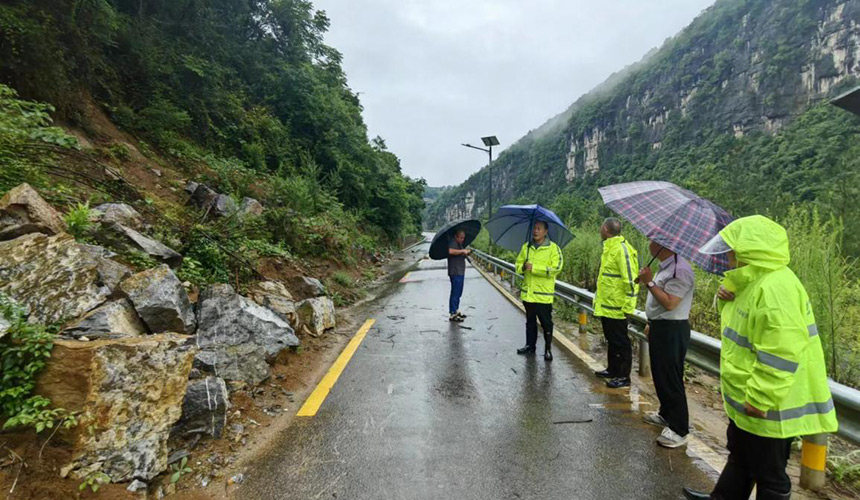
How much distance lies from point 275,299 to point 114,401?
10.7ft

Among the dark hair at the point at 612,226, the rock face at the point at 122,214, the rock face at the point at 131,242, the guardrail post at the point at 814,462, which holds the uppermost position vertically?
the rock face at the point at 122,214

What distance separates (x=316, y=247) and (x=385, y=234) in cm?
1840

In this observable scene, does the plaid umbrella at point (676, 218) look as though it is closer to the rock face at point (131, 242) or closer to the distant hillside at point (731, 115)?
the rock face at point (131, 242)

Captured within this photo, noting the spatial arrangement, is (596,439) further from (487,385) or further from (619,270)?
(619,270)

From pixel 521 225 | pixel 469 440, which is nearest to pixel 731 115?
pixel 521 225

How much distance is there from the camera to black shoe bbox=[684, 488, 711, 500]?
2508 millimetres

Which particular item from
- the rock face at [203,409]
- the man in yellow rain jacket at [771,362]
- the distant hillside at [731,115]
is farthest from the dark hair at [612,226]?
the distant hillside at [731,115]

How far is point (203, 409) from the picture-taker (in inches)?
120

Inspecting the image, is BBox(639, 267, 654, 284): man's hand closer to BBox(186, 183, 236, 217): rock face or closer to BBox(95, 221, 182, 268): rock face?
BBox(95, 221, 182, 268): rock face

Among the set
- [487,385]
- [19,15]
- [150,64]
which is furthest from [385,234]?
[487,385]

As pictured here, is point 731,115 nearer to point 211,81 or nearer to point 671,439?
point 211,81

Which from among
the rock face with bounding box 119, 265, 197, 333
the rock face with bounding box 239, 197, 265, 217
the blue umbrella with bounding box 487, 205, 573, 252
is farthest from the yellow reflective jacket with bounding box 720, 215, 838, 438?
the rock face with bounding box 239, 197, 265, 217

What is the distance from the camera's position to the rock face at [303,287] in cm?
704

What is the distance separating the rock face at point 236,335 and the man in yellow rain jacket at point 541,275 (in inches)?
124
